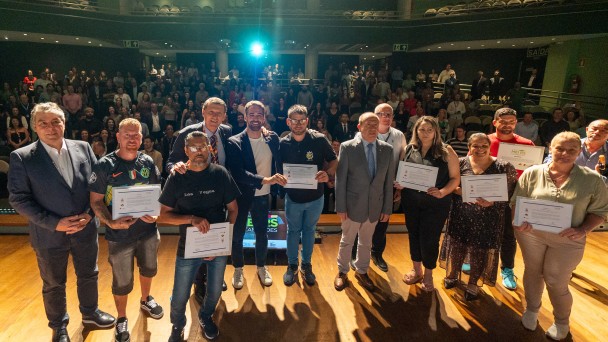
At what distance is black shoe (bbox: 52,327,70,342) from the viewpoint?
2445 mm

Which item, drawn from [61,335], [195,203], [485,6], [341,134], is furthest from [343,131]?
[485,6]

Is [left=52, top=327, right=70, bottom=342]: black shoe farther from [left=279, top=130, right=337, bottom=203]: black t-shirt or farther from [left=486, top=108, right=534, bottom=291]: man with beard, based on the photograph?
[left=486, top=108, right=534, bottom=291]: man with beard

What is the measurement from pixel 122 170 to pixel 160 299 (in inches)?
53.5

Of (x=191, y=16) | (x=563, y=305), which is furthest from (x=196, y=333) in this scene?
(x=191, y=16)

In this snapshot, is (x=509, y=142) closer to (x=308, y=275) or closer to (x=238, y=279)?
(x=308, y=275)

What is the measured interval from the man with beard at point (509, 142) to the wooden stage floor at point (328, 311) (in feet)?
0.53

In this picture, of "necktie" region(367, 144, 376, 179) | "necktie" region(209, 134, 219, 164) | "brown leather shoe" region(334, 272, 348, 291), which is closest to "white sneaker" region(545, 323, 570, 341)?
"brown leather shoe" region(334, 272, 348, 291)

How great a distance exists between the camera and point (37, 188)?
7.22ft

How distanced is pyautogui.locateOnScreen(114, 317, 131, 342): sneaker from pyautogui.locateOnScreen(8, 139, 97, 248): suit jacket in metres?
0.68

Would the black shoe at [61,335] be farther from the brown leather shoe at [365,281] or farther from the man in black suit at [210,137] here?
the brown leather shoe at [365,281]

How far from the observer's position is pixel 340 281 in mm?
3238

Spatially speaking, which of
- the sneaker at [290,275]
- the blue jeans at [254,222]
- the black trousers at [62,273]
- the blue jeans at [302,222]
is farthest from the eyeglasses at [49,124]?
the sneaker at [290,275]

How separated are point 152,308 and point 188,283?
0.77 meters

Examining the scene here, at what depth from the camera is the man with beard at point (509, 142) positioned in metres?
3.05
